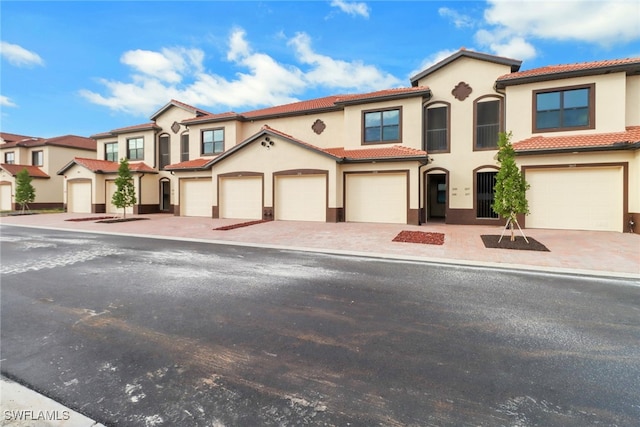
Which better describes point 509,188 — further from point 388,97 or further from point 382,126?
point 388,97

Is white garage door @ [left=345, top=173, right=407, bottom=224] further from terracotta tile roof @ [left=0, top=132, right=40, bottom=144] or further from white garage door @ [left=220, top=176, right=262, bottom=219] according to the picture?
terracotta tile roof @ [left=0, top=132, right=40, bottom=144]

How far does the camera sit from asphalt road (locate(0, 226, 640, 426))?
8.87ft

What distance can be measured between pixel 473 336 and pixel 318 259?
545cm

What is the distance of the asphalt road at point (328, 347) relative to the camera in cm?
270

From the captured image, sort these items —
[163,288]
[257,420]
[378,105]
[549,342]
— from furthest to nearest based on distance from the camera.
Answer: [378,105] < [163,288] < [549,342] < [257,420]

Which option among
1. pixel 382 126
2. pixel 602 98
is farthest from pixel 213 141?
pixel 602 98

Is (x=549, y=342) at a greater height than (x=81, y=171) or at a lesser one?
lesser

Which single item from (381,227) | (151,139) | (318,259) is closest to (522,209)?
(381,227)

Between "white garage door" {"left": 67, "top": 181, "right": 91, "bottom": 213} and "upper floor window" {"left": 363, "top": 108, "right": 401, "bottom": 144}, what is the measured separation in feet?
81.0

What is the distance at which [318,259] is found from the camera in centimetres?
909

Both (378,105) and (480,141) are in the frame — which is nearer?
(480,141)

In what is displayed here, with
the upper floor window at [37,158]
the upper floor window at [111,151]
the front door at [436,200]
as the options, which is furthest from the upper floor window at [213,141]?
the upper floor window at [37,158]

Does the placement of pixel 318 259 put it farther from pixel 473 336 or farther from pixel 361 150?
pixel 361 150

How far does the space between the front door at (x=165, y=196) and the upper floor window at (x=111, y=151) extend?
6968mm
